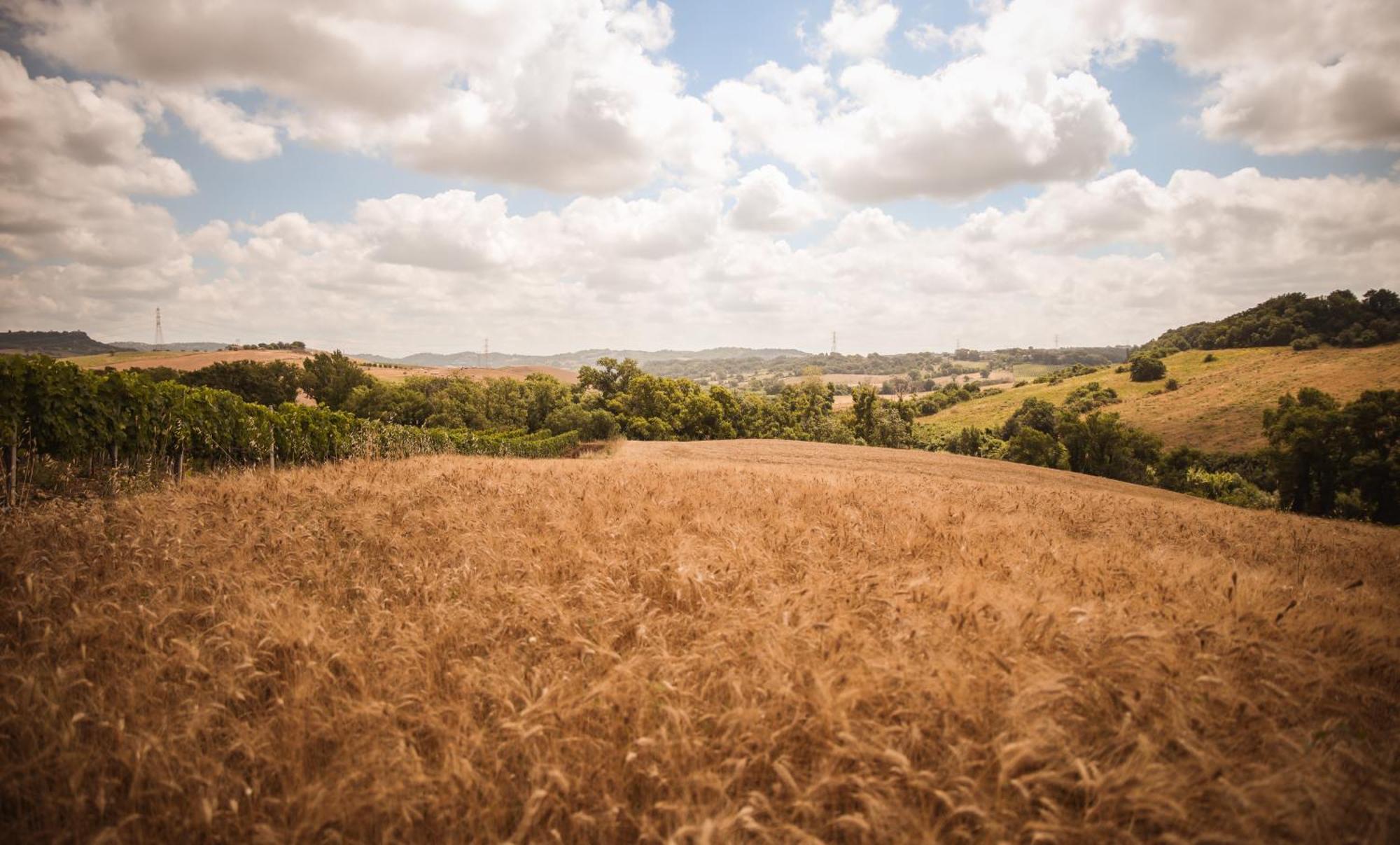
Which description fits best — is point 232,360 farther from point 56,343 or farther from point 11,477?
point 56,343

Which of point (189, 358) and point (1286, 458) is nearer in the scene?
point (1286, 458)

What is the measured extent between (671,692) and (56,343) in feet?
820

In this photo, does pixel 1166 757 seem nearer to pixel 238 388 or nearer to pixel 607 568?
pixel 607 568

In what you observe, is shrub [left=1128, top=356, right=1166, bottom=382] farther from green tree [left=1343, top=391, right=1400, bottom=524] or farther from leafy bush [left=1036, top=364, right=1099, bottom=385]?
green tree [left=1343, top=391, right=1400, bottom=524]

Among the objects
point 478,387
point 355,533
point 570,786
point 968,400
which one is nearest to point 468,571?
point 355,533

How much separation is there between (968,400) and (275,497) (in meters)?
150

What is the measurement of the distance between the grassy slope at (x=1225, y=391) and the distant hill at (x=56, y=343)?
221403 millimetres

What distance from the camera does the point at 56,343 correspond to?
522 feet

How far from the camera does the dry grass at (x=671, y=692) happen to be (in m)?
2.50

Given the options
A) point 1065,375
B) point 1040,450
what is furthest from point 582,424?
point 1065,375

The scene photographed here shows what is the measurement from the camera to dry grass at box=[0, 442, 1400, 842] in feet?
8.20

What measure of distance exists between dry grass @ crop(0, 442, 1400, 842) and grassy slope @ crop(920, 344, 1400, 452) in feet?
287

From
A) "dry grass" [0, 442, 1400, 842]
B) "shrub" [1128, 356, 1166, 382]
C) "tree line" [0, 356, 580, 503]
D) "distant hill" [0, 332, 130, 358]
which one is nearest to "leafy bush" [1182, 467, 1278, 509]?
"dry grass" [0, 442, 1400, 842]

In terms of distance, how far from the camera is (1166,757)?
2889 mm
